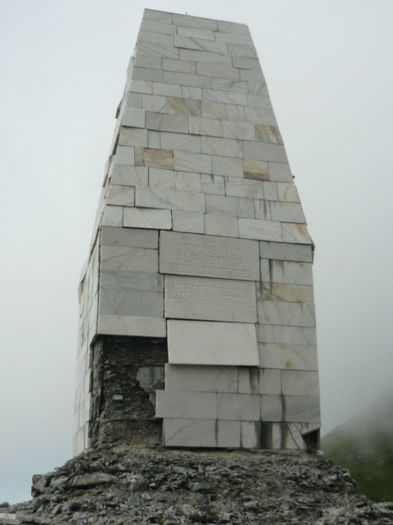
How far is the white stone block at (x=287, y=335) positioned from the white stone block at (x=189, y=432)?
6.01 ft

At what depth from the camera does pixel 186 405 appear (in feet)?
40.7

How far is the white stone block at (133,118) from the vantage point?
1444 centimetres

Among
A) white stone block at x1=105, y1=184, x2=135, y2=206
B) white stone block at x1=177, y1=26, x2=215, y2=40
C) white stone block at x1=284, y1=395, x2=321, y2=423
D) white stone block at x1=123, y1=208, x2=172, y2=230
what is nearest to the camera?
white stone block at x1=284, y1=395, x2=321, y2=423

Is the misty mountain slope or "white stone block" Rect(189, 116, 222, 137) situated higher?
"white stone block" Rect(189, 116, 222, 137)

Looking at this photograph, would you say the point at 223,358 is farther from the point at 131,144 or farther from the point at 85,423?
the point at 131,144

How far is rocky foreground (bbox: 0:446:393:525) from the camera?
34.4 ft

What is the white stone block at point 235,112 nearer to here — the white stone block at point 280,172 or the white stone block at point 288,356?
the white stone block at point 280,172

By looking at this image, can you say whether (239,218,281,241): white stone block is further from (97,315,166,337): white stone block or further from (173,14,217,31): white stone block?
(173,14,217,31): white stone block

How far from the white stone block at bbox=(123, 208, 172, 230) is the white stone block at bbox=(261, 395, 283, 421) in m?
3.48

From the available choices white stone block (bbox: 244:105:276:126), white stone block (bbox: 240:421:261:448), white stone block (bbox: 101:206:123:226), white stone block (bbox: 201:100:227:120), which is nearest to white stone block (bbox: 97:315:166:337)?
white stone block (bbox: 101:206:123:226)

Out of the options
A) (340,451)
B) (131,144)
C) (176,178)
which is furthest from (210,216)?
(340,451)

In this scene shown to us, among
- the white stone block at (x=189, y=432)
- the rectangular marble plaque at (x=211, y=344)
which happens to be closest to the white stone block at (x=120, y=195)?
the rectangular marble plaque at (x=211, y=344)

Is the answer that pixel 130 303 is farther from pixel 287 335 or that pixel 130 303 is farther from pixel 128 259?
pixel 287 335

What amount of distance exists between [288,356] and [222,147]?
169 inches
